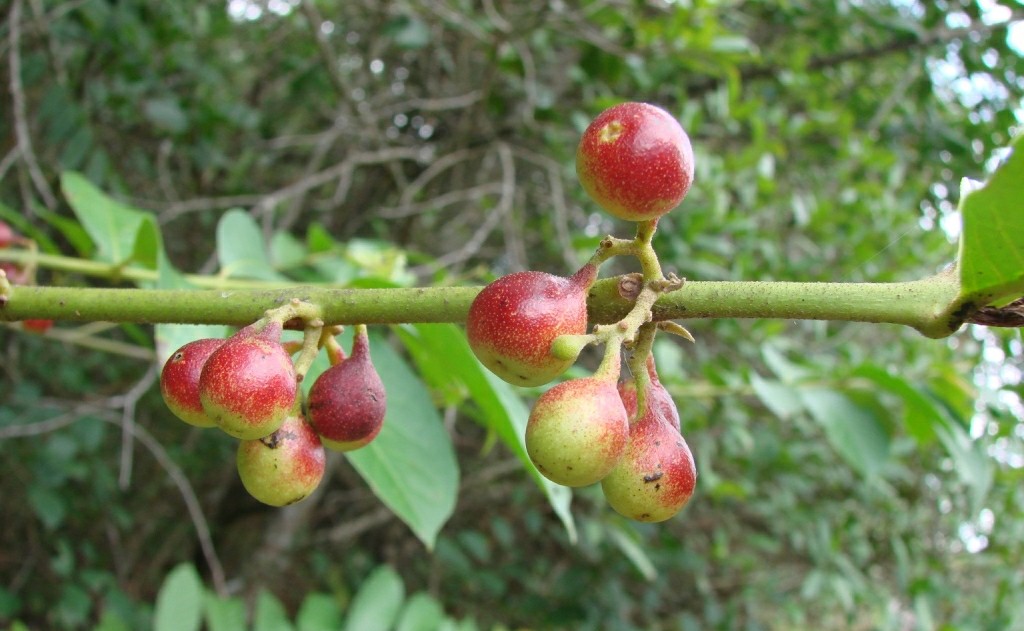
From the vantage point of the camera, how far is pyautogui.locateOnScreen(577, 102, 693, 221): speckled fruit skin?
2.89 feet

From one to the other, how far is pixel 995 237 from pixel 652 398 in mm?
393

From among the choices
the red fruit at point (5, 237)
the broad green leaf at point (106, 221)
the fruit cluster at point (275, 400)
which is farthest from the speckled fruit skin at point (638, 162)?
the red fruit at point (5, 237)

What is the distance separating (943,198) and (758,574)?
112 inches

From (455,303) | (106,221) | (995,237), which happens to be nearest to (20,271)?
(106,221)

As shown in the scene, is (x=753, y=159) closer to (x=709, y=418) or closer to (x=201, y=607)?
(x=709, y=418)

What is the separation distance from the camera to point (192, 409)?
100 centimetres

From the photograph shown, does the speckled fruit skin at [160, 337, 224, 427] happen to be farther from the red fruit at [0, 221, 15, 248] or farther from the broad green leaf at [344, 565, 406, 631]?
the broad green leaf at [344, 565, 406, 631]

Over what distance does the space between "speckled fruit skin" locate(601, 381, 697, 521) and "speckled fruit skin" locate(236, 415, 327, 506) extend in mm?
390

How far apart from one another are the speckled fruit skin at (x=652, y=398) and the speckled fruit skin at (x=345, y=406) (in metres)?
0.33

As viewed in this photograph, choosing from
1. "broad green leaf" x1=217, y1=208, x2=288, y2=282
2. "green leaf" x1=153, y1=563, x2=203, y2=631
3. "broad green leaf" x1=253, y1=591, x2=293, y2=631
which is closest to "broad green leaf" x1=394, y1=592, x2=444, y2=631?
"broad green leaf" x1=253, y1=591, x2=293, y2=631

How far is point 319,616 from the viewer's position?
294 centimetres

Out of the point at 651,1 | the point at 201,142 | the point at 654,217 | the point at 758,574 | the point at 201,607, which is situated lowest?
the point at 758,574

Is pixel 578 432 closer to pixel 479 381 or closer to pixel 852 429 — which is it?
pixel 479 381

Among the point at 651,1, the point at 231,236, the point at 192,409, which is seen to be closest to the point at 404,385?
the point at 192,409
